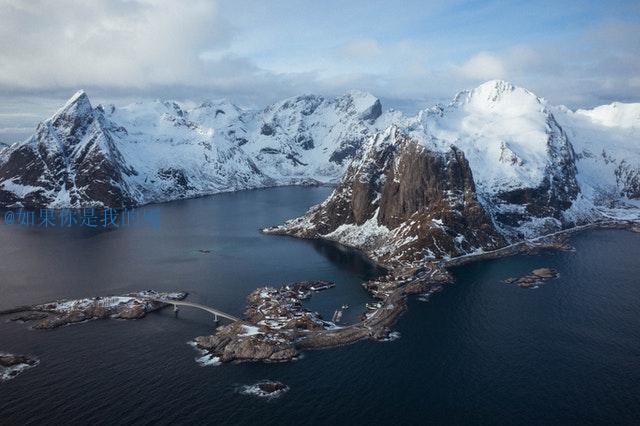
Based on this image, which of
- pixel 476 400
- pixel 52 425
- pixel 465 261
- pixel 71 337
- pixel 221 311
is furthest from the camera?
pixel 465 261

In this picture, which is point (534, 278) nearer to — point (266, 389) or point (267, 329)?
point (267, 329)

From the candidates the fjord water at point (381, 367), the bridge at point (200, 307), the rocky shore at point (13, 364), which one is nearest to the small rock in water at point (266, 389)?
the fjord water at point (381, 367)

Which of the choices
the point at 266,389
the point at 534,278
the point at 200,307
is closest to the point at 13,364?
the point at 200,307

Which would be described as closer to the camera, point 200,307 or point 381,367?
point 381,367

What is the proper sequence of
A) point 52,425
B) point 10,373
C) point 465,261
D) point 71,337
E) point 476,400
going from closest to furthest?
point 52,425
point 476,400
point 10,373
point 71,337
point 465,261

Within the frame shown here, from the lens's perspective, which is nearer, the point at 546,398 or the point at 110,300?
the point at 546,398

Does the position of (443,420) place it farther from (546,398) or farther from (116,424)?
(116,424)

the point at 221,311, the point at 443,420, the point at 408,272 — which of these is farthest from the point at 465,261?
the point at 443,420

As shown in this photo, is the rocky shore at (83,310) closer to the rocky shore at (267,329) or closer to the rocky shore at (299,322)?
the rocky shore at (267,329)
